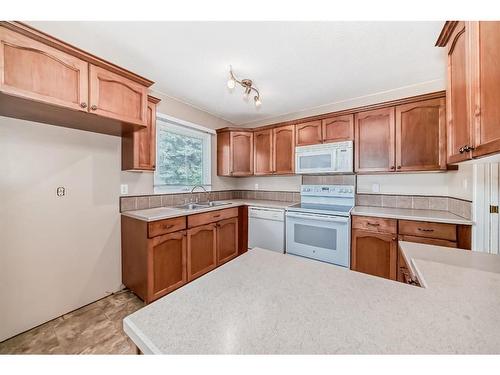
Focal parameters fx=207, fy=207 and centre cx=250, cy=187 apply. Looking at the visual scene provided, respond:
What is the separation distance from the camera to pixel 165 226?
2051 mm

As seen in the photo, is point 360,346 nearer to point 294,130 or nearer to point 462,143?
point 462,143

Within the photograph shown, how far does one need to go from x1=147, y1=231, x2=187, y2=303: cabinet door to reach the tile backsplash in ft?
7.56

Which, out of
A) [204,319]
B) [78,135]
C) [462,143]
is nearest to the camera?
[204,319]

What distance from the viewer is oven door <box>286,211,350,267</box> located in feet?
7.59

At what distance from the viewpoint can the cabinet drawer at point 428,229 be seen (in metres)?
1.83

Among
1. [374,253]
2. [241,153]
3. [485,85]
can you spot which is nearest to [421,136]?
[374,253]

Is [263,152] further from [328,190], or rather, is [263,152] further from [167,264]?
[167,264]

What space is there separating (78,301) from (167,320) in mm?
2128

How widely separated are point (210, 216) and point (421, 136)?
8.16 feet

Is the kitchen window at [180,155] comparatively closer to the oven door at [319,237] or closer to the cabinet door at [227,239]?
the cabinet door at [227,239]

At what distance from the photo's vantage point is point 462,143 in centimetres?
98

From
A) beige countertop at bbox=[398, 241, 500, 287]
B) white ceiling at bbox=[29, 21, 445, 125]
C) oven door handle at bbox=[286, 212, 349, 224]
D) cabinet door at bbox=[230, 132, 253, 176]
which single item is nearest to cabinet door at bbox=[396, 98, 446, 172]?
white ceiling at bbox=[29, 21, 445, 125]
